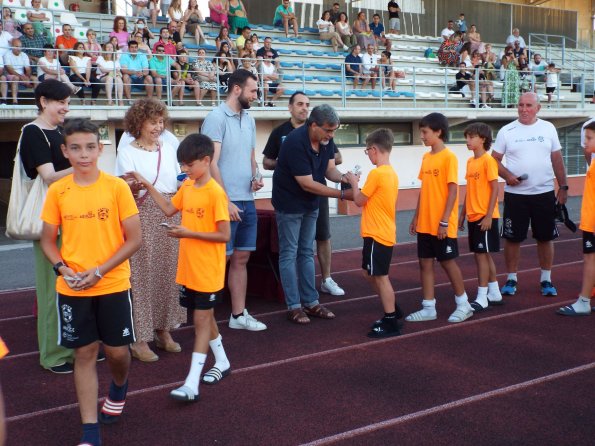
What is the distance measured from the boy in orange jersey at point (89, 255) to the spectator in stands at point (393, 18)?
22.5 m

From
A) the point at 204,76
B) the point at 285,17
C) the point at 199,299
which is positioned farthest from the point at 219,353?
the point at 285,17

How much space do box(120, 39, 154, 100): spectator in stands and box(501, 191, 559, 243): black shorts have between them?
9.17 m

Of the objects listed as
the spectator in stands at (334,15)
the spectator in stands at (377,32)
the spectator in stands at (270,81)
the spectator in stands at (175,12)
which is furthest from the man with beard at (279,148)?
the spectator in stands at (334,15)

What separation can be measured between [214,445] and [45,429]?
3.36 feet

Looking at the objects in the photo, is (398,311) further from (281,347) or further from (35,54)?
(35,54)

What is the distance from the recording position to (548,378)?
4668 mm

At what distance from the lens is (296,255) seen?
20.4 feet

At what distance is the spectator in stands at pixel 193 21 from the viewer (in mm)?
17719

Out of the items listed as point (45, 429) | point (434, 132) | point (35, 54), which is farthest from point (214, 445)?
point (35, 54)

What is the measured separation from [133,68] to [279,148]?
8.54m

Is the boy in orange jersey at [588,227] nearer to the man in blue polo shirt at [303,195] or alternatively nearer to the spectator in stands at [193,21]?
the man in blue polo shirt at [303,195]

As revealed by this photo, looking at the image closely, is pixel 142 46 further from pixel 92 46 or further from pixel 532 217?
pixel 532 217

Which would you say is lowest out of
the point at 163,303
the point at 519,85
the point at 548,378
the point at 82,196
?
the point at 548,378

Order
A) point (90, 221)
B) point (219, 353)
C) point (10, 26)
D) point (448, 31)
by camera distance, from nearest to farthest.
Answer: point (90, 221), point (219, 353), point (10, 26), point (448, 31)
